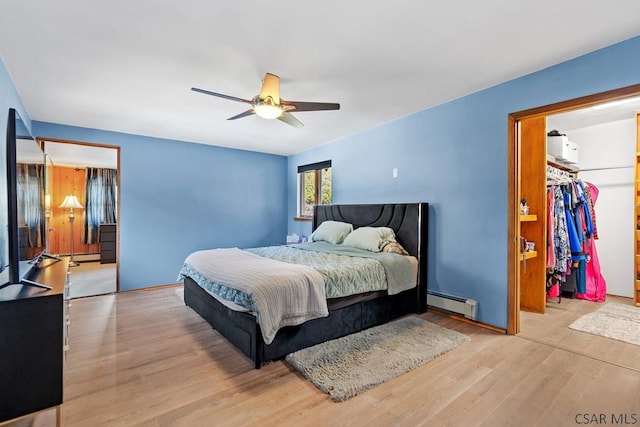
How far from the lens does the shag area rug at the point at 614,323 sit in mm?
2797

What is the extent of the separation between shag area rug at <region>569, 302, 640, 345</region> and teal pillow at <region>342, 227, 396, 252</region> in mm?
2043

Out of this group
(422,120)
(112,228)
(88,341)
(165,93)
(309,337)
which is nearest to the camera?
(309,337)

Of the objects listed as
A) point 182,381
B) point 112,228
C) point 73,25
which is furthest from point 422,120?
point 112,228

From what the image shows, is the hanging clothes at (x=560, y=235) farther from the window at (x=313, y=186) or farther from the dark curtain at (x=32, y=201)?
the dark curtain at (x=32, y=201)

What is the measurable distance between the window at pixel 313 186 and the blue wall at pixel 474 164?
1400 mm

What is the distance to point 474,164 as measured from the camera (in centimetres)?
315

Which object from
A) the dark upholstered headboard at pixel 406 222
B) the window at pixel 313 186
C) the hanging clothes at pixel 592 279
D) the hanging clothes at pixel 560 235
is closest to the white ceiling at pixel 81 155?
the window at pixel 313 186

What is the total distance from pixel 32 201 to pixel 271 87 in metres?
2.10

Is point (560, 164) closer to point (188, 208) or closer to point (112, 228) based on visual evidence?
point (188, 208)

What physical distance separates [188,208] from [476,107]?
445cm

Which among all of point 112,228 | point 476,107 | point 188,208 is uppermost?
point 476,107

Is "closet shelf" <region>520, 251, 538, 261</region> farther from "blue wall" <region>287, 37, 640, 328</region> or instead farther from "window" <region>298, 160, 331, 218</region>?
"window" <region>298, 160, 331, 218</region>

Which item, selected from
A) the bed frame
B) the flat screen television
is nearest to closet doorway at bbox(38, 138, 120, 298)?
the flat screen television

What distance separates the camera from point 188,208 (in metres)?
5.03
